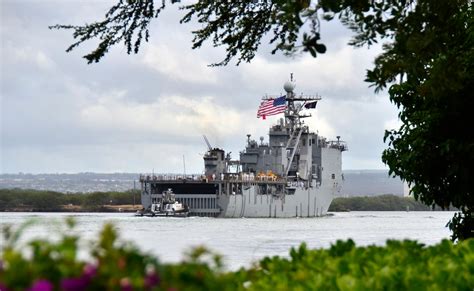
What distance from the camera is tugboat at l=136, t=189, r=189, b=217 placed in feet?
365

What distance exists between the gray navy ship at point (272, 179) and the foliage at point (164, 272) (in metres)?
107

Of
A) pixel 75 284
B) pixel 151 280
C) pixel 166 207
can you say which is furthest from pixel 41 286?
pixel 166 207

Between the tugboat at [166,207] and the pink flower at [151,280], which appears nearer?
the pink flower at [151,280]

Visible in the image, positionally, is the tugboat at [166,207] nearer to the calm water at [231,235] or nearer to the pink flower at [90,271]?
the calm water at [231,235]

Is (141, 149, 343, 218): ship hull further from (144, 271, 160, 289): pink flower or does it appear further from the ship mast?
(144, 271, 160, 289): pink flower

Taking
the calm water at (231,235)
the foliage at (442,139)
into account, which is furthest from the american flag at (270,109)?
the foliage at (442,139)

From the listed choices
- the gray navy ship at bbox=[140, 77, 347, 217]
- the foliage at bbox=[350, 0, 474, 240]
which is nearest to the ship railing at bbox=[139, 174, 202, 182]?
the gray navy ship at bbox=[140, 77, 347, 217]

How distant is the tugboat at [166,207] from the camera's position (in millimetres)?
111312

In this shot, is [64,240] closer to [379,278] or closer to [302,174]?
[379,278]

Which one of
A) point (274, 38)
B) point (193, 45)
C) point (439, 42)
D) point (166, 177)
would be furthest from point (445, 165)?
point (166, 177)

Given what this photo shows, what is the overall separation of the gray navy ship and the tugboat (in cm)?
70

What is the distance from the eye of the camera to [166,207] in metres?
114

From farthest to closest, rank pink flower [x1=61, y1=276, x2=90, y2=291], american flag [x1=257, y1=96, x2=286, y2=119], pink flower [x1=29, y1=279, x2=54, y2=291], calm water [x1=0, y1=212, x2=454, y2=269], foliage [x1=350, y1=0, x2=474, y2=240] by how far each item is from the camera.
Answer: american flag [x1=257, y1=96, x2=286, y2=119] → foliage [x1=350, y1=0, x2=474, y2=240] → calm water [x1=0, y1=212, x2=454, y2=269] → pink flower [x1=61, y1=276, x2=90, y2=291] → pink flower [x1=29, y1=279, x2=54, y2=291]

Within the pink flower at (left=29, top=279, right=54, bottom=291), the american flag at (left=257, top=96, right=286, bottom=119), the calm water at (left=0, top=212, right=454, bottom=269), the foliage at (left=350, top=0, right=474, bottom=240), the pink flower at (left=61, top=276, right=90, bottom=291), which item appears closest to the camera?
the pink flower at (left=29, top=279, right=54, bottom=291)
